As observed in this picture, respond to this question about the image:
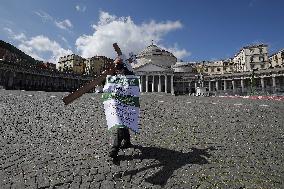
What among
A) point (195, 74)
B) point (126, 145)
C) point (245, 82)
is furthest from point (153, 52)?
point (126, 145)

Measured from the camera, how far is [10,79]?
7269 cm

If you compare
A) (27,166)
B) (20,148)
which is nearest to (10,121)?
(20,148)

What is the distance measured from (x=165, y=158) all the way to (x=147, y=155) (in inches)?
19.4

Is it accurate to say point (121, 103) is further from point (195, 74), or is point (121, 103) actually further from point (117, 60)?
point (195, 74)

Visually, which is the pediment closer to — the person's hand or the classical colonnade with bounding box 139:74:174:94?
the classical colonnade with bounding box 139:74:174:94

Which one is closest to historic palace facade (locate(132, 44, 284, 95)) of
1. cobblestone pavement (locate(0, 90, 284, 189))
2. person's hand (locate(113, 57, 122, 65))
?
cobblestone pavement (locate(0, 90, 284, 189))

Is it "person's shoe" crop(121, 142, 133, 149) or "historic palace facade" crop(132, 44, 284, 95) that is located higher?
"historic palace facade" crop(132, 44, 284, 95)

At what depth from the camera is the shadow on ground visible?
6.55 m

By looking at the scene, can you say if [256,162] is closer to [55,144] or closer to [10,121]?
[55,144]

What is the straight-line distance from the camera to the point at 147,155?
784cm

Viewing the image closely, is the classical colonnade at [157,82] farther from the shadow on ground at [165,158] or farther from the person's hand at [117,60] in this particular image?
the person's hand at [117,60]

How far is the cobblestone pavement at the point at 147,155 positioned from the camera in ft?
20.9

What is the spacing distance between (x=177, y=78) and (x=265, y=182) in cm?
10607

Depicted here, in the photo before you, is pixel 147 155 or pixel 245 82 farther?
pixel 245 82
